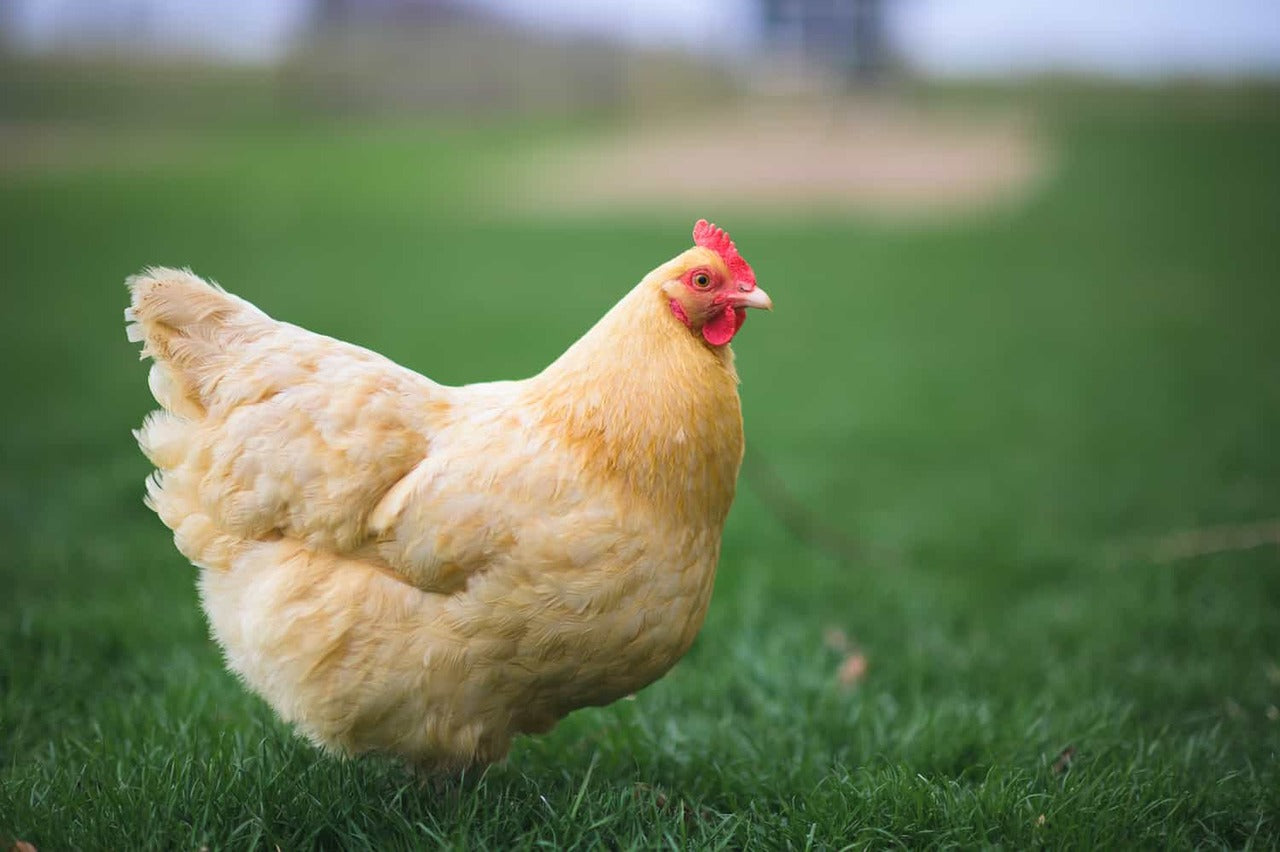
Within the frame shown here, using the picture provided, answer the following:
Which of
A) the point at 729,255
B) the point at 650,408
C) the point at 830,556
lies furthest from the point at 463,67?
the point at 650,408

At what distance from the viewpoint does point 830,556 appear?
5.23m

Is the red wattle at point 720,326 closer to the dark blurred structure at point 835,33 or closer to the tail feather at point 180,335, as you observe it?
the tail feather at point 180,335

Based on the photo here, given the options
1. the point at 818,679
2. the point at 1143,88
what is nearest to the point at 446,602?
the point at 818,679

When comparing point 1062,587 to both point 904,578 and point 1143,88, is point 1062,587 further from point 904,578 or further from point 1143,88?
point 1143,88

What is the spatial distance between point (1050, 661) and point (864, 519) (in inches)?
80.1

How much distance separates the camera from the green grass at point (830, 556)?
2.55 meters

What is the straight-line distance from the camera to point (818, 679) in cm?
363

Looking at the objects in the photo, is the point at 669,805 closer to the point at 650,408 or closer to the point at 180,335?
the point at 650,408

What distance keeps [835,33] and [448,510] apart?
19.6 metres

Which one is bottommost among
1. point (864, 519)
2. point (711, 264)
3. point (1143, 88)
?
point (864, 519)

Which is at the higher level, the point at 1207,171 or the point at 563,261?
the point at 1207,171

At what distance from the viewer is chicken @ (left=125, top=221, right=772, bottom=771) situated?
237cm

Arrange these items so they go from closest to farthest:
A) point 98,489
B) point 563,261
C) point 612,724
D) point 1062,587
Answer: point 612,724
point 1062,587
point 98,489
point 563,261

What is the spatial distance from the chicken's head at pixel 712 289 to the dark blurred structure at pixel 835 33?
738 inches
